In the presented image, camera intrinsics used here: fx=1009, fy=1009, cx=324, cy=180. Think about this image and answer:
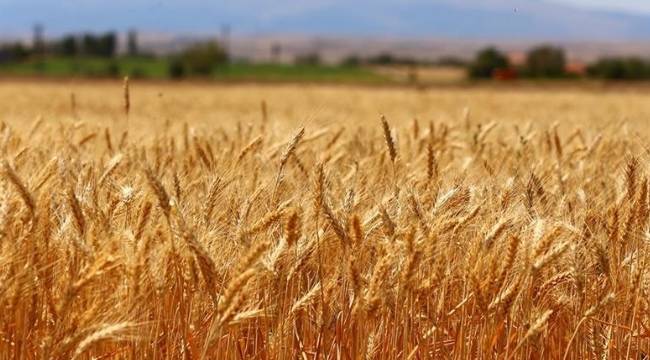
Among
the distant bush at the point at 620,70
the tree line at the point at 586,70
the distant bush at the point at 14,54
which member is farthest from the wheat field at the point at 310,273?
the distant bush at the point at 14,54

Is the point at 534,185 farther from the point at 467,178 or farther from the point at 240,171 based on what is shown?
the point at 240,171

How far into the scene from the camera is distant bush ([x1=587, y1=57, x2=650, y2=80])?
60.8 m

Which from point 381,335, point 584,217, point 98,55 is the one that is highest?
point 584,217

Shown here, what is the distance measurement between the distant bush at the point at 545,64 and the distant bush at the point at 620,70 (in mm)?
2183

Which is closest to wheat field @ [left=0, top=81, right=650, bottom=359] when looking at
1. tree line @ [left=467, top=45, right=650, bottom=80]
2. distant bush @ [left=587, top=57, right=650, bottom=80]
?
tree line @ [left=467, top=45, right=650, bottom=80]

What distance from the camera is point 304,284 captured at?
8.34ft

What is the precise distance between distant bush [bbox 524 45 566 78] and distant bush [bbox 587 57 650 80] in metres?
2.18

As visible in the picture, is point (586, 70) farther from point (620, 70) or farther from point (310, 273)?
point (310, 273)

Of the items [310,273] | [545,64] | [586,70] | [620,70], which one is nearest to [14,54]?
[545,64]

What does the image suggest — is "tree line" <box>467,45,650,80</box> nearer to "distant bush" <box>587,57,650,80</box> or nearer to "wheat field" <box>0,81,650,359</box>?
"distant bush" <box>587,57,650,80</box>

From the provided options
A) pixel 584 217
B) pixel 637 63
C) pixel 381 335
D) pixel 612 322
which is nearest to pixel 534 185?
pixel 584 217

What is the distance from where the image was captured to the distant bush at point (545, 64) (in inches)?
2404

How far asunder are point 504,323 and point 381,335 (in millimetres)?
279

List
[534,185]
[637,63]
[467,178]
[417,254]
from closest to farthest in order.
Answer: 1. [417,254]
2. [534,185]
3. [467,178]
4. [637,63]
